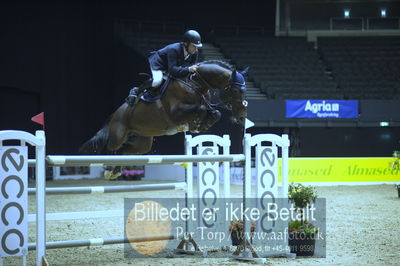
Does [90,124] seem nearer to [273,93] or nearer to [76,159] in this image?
[273,93]

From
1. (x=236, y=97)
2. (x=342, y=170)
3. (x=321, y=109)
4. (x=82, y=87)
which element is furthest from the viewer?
(x=82, y=87)

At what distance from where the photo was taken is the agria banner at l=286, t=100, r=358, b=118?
17.3m

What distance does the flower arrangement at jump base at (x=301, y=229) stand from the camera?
5.30m

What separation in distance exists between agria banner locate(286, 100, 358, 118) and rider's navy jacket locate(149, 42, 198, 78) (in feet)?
36.6

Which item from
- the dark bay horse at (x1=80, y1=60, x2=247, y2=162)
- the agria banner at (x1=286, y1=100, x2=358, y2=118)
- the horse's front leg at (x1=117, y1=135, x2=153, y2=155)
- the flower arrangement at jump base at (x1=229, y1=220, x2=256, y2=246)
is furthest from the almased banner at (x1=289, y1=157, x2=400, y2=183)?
the flower arrangement at jump base at (x1=229, y1=220, x2=256, y2=246)

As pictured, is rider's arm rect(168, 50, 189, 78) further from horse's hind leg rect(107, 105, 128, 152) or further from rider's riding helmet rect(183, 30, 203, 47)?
horse's hind leg rect(107, 105, 128, 152)

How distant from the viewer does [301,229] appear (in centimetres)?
538

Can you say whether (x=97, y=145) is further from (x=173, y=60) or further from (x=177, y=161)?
(x=177, y=161)

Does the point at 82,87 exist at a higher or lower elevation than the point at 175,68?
higher

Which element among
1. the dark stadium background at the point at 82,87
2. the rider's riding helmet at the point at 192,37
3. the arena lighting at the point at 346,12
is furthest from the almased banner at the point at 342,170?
the arena lighting at the point at 346,12

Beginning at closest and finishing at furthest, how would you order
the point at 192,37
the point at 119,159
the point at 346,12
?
the point at 119,159
the point at 192,37
the point at 346,12

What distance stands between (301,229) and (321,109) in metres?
12.5

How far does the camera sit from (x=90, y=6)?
18719 millimetres

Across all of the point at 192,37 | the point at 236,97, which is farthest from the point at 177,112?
the point at 192,37
